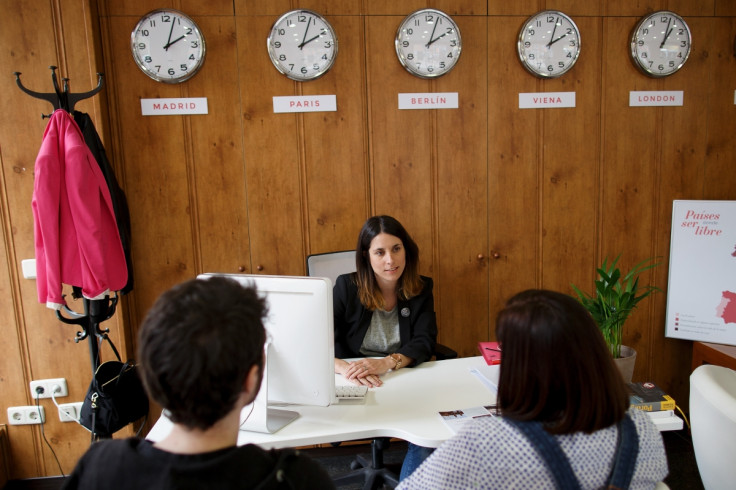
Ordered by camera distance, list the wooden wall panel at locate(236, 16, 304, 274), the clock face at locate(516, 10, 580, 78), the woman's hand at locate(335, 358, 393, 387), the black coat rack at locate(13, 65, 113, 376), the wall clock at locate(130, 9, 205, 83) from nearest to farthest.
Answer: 1. the woman's hand at locate(335, 358, 393, 387)
2. the black coat rack at locate(13, 65, 113, 376)
3. the wall clock at locate(130, 9, 205, 83)
4. the wooden wall panel at locate(236, 16, 304, 274)
5. the clock face at locate(516, 10, 580, 78)

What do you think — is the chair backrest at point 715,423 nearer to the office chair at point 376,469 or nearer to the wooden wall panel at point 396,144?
the office chair at point 376,469

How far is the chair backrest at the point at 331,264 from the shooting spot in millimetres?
2633

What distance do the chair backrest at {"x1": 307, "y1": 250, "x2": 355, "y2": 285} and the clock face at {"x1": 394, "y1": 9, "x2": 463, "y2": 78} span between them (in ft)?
3.55

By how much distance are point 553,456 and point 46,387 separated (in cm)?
265

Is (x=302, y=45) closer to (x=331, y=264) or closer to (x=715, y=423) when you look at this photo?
(x=331, y=264)

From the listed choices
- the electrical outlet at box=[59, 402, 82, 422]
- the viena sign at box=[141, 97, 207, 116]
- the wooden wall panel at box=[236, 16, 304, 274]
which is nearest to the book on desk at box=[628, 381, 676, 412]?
the wooden wall panel at box=[236, 16, 304, 274]

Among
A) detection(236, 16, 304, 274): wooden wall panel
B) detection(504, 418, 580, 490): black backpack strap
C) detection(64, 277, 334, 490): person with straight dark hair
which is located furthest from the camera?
detection(236, 16, 304, 274): wooden wall panel

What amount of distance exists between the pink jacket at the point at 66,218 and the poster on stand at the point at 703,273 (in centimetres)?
310

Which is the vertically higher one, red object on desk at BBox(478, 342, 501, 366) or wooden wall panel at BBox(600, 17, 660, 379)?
wooden wall panel at BBox(600, 17, 660, 379)

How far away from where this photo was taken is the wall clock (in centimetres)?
256

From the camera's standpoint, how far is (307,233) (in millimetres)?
2812

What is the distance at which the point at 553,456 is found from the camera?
3.03ft

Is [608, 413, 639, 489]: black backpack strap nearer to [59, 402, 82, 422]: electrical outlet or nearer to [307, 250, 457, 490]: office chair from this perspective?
[307, 250, 457, 490]: office chair

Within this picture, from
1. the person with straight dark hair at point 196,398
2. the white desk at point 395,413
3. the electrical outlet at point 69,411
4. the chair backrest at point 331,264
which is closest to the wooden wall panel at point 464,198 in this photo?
the chair backrest at point 331,264
